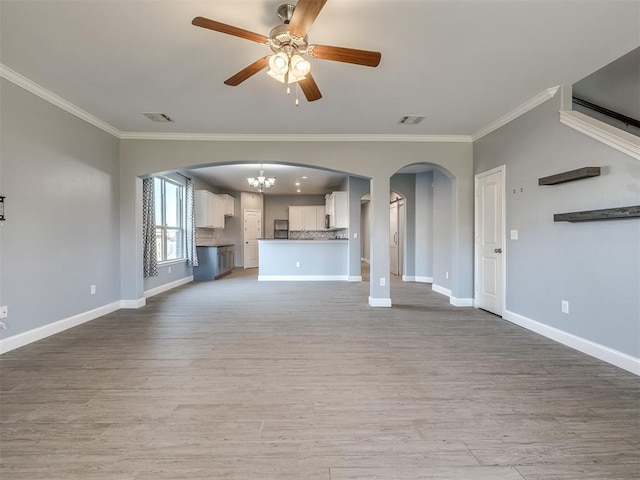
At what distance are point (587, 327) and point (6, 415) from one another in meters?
4.70

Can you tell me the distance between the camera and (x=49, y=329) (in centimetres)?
343

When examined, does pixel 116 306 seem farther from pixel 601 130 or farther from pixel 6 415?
pixel 601 130

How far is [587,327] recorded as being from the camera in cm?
296

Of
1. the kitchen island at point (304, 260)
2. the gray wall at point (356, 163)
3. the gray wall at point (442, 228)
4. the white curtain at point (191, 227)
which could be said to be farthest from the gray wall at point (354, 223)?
the white curtain at point (191, 227)

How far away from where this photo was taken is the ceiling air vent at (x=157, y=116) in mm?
3938

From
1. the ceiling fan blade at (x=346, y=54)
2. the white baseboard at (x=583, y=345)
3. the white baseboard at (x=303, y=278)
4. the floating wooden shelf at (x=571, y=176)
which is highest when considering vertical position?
the ceiling fan blade at (x=346, y=54)

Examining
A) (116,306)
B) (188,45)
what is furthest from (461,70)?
(116,306)

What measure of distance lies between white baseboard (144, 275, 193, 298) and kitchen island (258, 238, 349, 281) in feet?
5.84

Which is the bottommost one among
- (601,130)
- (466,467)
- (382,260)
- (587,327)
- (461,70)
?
(466,467)

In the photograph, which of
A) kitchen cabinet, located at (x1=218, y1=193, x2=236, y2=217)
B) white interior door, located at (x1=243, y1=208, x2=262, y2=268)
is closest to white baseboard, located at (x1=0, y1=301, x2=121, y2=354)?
kitchen cabinet, located at (x1=218, y1=193, x2=236, y2=217)

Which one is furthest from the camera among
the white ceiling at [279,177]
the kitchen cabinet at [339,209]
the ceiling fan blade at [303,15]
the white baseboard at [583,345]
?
the kitchen cabinet at [339,209]

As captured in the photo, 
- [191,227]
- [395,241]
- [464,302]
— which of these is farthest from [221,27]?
[395,241]

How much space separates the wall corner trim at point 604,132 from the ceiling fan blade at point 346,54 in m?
2.27

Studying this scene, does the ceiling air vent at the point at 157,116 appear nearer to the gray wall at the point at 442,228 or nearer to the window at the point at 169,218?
the window at the point at 169,218
